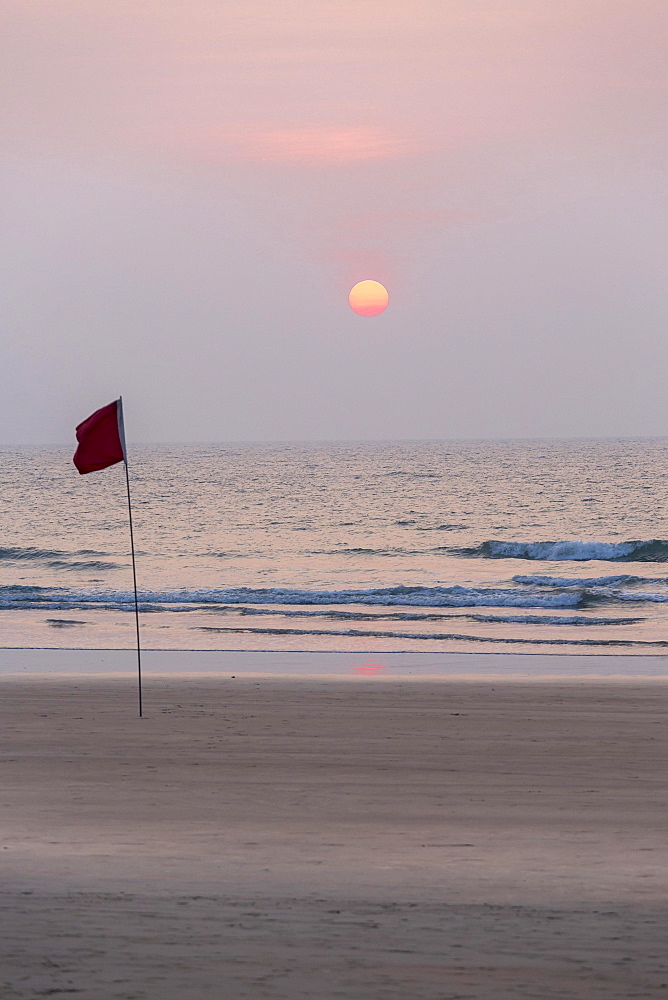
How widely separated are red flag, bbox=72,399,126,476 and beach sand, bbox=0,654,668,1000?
113 inches

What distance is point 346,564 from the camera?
38.4m

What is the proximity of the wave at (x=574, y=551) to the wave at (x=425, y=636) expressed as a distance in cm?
2016

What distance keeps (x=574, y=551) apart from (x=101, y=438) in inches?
1275

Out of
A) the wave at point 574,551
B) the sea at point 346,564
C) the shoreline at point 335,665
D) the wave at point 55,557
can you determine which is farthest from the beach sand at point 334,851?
the wave at point 574,551

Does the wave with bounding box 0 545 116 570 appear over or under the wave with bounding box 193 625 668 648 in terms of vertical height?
over

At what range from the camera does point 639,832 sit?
739 cm

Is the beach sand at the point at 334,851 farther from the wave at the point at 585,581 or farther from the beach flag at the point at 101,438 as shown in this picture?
the wave at the point at 585,581

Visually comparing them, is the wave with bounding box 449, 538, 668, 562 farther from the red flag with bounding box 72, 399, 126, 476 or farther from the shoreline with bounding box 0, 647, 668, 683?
the red flag with bounding box 72, 399, 126, 476

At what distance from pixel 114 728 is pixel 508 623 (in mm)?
12635

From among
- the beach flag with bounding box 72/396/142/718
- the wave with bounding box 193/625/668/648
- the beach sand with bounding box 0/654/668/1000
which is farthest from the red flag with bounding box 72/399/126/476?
the wave with bounding box 193/625/668/648

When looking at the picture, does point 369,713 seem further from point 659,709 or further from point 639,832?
point 639,832

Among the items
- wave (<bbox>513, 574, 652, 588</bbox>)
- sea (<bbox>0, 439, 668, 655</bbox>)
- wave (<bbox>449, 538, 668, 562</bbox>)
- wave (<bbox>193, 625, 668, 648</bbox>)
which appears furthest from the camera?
wave (<bbox>449, 538, 668, 562</bbox>)

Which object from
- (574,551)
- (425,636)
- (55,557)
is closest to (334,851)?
(425,636)

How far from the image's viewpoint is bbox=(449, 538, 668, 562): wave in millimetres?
39969
